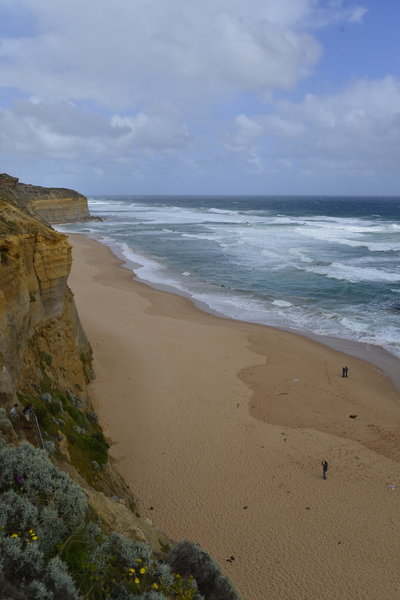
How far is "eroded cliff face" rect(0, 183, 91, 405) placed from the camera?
349 inches

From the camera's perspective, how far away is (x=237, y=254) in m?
44.6

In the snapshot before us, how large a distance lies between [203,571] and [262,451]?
677 cm

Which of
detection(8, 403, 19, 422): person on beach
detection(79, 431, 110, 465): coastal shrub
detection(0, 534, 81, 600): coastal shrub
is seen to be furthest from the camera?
detection(79, 431, 110, 465): coastal shrub

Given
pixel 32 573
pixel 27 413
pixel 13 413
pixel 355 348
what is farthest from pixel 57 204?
pixel 32 573

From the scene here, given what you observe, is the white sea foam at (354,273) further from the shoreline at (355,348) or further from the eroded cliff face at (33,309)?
the eroded cliff face at (33,309)

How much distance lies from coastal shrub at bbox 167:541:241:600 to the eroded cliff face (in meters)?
3.98

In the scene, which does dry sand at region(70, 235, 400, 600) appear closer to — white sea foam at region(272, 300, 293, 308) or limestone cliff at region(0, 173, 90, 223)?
white sea foam at region(272, 300, 293, 308)

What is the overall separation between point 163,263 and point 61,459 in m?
34.4

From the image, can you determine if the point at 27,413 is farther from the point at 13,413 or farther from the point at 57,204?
the point at 57,204

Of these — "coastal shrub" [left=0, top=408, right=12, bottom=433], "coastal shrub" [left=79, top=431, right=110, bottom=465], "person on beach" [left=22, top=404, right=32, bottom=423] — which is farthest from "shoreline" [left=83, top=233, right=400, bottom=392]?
"coastal shrub" [left=0, top=408, right=12, bottom=433]

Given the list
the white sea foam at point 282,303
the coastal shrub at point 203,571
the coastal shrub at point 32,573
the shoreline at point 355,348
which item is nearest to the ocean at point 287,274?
the white sea foam at point 282,303

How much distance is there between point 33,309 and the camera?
1086cm

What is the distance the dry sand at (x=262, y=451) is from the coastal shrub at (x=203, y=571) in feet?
9.73

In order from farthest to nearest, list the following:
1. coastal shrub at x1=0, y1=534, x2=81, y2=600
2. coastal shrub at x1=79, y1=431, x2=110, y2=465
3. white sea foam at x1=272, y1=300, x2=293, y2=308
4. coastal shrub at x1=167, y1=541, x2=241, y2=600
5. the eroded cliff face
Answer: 1. white sea foam at x1=272, y1=300, x2=293, y2=308
2. the eroded cliff face
3. coastal shrub at x1=79, y1=431, x2=110, y2=465
4. coastal shrub at x1=167, y1=541, x2=241, y2=600
5. coastal shrub at x1=0, y1=534, x2=81, y2=600
